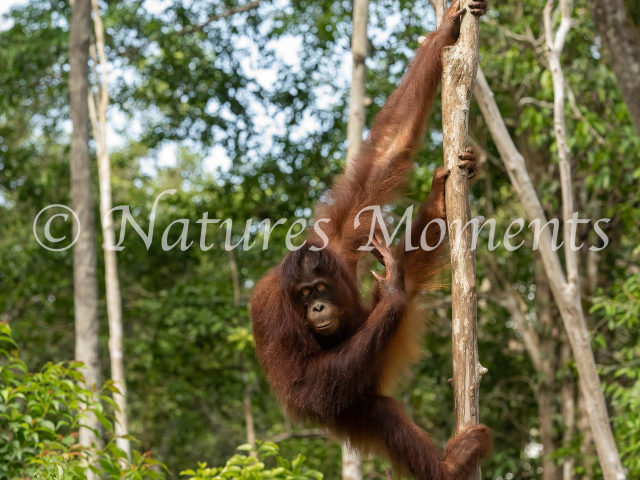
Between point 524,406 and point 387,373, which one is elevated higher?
point 387,373

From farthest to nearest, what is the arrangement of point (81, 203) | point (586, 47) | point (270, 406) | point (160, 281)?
point (270, 406) → point (160, 281) → point (81, 203) → point (586, 47)

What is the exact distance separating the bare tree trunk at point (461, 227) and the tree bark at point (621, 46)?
8.19ft

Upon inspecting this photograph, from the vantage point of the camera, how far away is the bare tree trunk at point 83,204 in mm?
7281

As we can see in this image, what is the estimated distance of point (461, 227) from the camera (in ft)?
8.91

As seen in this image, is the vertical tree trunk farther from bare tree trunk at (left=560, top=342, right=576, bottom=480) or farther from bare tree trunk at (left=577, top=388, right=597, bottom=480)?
bare tree trunk at (left=560, top=342, right=576, bottom=480)

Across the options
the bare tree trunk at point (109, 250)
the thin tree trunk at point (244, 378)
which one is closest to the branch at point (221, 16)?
the bare tree trunk at point (109, 250)

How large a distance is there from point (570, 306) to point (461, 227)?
8.44 feet

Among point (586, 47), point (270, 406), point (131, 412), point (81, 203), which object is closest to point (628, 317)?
point (586, 47)

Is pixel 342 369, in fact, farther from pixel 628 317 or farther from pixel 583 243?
pixel 583 243

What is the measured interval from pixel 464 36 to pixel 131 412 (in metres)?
9.32

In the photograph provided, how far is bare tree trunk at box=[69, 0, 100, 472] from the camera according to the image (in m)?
7.28

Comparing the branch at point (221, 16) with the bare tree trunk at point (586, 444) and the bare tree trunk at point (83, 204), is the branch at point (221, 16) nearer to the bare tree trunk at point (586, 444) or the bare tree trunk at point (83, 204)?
the bare tree trunk at point (83, 204)

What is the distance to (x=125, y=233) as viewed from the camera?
29.3 ft

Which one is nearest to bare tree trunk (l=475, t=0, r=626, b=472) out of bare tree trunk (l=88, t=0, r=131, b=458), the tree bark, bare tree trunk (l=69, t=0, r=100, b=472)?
the tree bark
